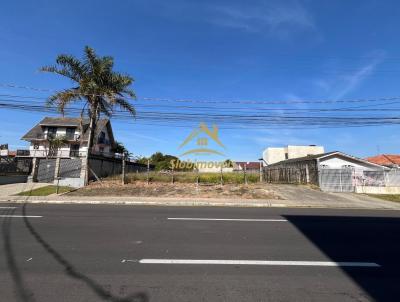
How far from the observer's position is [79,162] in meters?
21.3

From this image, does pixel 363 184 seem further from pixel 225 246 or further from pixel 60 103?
pixel 60 103

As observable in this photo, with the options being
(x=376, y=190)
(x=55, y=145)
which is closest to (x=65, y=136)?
(x=55, y=145)

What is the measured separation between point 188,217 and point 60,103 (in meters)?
15.4

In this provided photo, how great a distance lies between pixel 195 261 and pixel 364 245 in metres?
3.69

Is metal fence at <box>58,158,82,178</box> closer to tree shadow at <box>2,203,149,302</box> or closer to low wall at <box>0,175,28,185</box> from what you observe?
low wall at <box>0,175,28,185</box>

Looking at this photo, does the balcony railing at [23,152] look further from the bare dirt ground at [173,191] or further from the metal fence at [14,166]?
the bare dirt ground at [173,191]

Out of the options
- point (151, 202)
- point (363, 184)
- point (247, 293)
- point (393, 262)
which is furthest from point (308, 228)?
point (363, 184)

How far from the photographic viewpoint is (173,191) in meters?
17.4

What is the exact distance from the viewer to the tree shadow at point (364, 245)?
4.00 metres

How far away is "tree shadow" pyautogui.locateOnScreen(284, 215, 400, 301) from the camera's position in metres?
4.00

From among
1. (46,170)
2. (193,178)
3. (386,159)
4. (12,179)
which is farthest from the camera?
(386,159)

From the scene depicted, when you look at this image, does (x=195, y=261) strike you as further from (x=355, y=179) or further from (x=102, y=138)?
(x=102, y=138)

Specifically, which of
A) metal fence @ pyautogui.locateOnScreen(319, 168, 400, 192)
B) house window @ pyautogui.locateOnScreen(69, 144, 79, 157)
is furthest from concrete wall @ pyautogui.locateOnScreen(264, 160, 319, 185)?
house window @ pyautogui.locateOnScreen(69, 144, 79, 157)

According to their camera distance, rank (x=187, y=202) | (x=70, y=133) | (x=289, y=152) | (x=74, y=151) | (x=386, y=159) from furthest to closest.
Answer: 1. (x=289, y=152)
2. (x=386, y=159)
3. (x=70, y=133)
4. (x=74, y=151)
5. (x=187, y=202)
